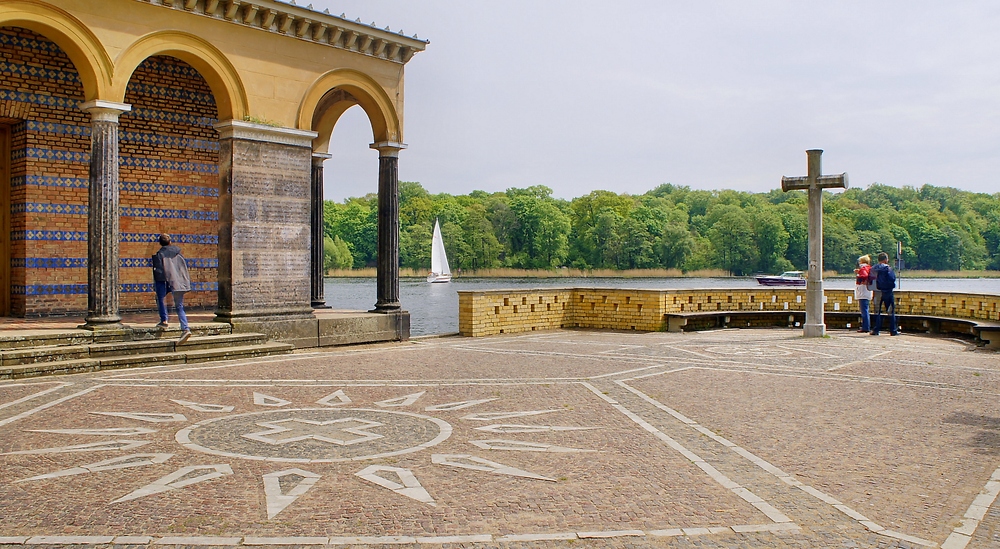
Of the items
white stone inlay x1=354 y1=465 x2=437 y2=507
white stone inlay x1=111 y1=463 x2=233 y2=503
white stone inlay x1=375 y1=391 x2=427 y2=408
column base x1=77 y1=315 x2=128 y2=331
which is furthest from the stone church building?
white stone inlay x1=354 y1=465 x2=437 y2=507

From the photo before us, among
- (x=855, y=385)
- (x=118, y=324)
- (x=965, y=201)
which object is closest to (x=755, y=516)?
(x=855, y=385)

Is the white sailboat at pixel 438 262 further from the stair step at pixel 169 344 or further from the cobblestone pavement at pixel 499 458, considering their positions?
the cobblestone pavement at pixel 499 458

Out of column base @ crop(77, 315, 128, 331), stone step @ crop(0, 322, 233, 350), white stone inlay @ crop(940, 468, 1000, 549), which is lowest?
white stone inlay @ crop(940, 468, 1000, 549)

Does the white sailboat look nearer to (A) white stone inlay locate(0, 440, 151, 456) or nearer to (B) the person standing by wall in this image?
(B) the person standing by wall

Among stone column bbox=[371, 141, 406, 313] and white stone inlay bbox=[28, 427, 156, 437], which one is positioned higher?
stone column bbox=[371, 141, 406, 313]

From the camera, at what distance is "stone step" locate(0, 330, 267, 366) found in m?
10.9

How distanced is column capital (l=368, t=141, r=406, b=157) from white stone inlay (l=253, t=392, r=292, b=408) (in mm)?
8324

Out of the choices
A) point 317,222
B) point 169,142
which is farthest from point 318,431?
point 317,222

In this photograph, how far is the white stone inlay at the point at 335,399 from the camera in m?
8.98

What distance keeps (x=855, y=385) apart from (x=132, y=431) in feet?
28.2

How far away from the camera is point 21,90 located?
1456cm

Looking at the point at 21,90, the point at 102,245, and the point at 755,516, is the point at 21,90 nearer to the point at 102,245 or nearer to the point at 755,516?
the point at 102,245

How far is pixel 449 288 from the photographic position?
7925cm

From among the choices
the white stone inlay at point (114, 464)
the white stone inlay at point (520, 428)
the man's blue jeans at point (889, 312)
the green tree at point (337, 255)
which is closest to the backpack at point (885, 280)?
the man's blue jeans at point (889, 312)
